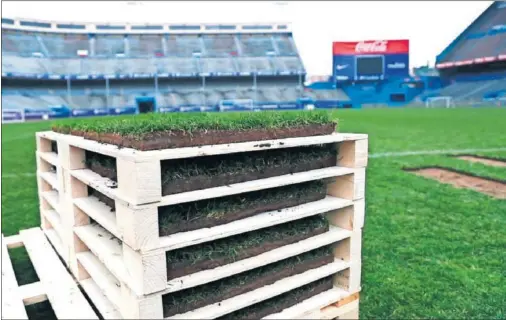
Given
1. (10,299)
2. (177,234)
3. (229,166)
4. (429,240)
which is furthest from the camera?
(429,240)

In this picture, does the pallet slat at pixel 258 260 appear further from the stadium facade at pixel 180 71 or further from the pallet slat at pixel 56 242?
the stadium facade at pixel 180 71

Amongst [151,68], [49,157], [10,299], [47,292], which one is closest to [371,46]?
[151,68]

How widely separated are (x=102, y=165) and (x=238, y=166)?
0.80 m

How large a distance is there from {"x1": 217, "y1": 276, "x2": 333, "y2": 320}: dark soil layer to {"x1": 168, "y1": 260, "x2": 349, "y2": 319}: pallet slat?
9 cm

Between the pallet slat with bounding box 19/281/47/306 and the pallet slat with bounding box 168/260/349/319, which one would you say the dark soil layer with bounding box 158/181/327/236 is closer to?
the pallet slat with bounding box 168/260/349/319

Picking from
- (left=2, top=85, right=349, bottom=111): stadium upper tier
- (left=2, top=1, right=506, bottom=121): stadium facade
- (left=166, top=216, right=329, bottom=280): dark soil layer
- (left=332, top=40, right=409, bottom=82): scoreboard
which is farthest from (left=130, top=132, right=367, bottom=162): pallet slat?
(left=332, top=40, right=409, bottom=82): scoreboard

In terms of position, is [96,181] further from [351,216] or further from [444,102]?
[444,102]

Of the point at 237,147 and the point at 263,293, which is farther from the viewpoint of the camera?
the point at 263,293

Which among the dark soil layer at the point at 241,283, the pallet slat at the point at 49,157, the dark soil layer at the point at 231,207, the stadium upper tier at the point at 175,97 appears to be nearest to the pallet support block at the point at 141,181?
the dark soil layer at the point at 231,207

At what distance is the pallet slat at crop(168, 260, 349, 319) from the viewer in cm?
206

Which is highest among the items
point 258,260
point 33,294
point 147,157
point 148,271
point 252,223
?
point 147,157

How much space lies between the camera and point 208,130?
2.07 m

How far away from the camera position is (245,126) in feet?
7.37

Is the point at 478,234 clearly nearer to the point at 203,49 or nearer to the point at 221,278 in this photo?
the point at 221,278
